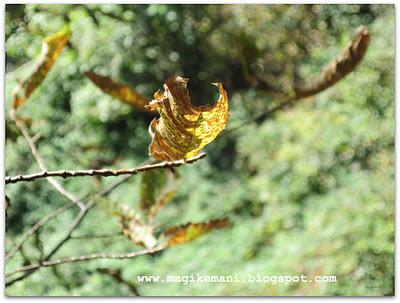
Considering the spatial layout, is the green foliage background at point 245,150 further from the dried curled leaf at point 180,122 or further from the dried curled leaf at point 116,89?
the dried curled leaf at point 180,122

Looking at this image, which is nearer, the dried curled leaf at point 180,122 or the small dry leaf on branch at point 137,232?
the dried curled leaf at point 180,122

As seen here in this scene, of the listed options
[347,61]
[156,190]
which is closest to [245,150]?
[156,190]

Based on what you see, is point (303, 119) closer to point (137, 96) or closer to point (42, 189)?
point (42, 189)

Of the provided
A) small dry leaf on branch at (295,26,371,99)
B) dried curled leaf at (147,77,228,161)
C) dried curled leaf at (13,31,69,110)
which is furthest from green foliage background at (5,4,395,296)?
dried curled leaf at (147,77,228,161)

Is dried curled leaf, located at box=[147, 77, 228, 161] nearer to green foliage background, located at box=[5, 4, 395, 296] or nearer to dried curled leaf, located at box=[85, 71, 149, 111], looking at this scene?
dried curled leaf, located at box=[85, 71, 149, 111]

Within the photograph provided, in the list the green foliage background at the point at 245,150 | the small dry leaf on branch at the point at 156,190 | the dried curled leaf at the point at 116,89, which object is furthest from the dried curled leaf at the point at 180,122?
the green foliage background at the point at 245,150
